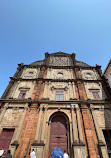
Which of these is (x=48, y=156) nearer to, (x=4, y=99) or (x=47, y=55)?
(x=4, y=99)

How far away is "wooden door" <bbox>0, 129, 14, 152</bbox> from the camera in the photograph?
8385mm

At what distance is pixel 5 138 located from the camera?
8898 millimetres

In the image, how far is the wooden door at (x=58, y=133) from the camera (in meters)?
8.62

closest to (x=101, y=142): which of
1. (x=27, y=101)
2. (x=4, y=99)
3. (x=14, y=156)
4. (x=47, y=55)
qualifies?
(x=14, y=156)

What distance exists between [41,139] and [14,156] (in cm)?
246

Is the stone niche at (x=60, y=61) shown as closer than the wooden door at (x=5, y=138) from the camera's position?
No

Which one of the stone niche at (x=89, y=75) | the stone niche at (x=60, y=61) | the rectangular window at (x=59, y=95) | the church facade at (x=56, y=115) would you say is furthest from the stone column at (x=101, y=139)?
the stone niche at (x=60, y=61)

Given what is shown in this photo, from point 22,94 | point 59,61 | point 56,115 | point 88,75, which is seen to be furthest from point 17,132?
point 59,61

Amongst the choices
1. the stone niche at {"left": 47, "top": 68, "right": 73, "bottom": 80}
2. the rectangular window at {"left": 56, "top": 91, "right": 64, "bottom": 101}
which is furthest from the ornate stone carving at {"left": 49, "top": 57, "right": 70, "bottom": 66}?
the rectangular window at {"left": 56, "top": 91, "right": 64, "bottom": 101}

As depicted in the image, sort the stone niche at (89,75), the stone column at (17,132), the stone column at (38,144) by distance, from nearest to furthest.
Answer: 1. the stone column at (38,144)
2. the stone column at (17,132)
3. the stone niche at (89,75)

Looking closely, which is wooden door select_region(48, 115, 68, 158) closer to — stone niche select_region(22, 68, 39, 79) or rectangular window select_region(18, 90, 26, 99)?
rectangular window select_region(18, 90, 26, 99)

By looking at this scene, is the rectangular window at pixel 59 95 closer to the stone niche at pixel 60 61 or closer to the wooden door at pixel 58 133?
the wooden door at pixel 58 133

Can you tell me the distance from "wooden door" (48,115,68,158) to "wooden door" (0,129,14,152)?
4.17 m

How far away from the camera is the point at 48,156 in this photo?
8078 mm
